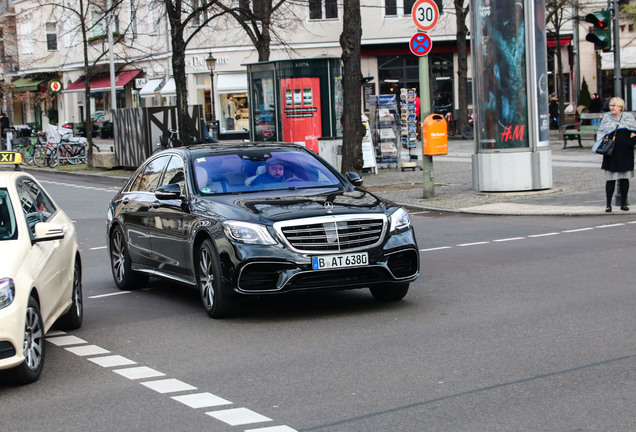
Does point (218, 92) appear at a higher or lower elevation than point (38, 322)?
higher

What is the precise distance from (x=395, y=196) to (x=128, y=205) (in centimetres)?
1066

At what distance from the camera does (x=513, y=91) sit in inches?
783

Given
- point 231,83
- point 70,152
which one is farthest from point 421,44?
point 231,83

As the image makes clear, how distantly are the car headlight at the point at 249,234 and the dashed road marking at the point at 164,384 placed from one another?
1487 millimetres

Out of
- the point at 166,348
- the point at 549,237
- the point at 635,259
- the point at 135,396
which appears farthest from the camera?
the point at 549,237

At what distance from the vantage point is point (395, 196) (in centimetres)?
2147

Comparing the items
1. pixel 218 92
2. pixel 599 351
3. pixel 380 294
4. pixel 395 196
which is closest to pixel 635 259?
pixel 380 294

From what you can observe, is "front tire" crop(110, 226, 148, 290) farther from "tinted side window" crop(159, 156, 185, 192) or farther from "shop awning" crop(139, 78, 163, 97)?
"shop awning" crop(139, 78, 163, 97)

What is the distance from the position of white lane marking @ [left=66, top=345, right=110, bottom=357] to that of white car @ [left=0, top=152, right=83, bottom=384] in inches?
12.2

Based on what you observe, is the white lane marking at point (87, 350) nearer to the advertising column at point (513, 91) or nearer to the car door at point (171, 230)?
the car door at point (171, 230)

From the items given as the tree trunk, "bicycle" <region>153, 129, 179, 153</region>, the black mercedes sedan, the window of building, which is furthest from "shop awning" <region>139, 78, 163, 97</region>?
the black mercedes sedan

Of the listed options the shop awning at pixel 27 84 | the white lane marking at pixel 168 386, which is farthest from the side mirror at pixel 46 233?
the shop awning at pixel 27 84

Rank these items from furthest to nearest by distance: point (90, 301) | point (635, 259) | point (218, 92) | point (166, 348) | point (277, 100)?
point (218, 92), point (277, 100), point (635, 259), point (90, 301), point (166, 348)

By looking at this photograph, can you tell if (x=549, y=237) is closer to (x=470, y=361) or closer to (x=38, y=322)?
(x=470, y=361)
